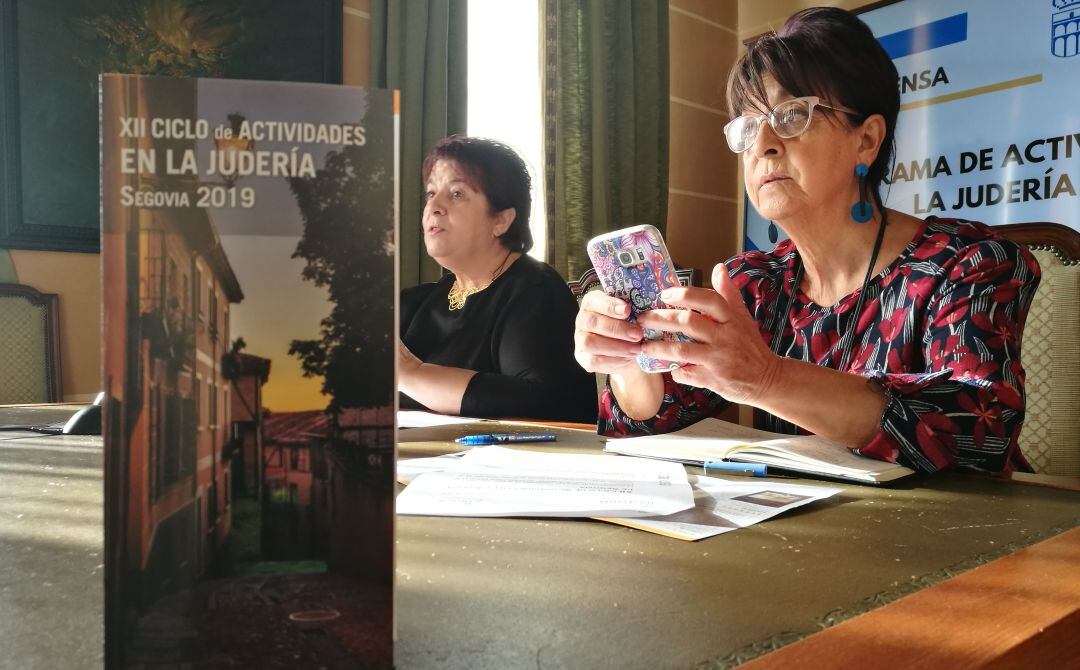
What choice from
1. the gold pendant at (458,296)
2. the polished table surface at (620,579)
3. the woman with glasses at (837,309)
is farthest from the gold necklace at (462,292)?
the polished table surface at (620,579)

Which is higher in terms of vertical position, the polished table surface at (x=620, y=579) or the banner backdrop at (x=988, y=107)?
the banner backdrop at (x=988, y=107)

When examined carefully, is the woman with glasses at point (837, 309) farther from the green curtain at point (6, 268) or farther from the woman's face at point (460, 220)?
the green curtain at point (6, 268)

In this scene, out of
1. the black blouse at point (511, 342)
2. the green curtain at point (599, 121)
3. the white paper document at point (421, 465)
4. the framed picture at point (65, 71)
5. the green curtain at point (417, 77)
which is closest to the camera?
the white paper document at point (421, 465)

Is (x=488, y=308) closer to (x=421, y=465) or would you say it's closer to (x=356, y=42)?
(x=421, y=465)

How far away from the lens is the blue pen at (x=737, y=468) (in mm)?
846

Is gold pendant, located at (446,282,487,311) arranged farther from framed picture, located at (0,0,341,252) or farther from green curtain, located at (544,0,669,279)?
green curtain, located at (544,0,669,279)

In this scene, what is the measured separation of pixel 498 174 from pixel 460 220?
0.55 feet

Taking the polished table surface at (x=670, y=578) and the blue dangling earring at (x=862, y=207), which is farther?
the blue dangling earring at (x=862, y=207)

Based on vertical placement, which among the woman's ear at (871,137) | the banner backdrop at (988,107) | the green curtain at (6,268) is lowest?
the green curtain at (6,268)

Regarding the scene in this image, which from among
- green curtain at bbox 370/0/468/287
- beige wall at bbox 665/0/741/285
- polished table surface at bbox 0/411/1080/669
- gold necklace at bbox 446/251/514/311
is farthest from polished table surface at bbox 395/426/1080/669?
beige wall at bbox 665/0/741/285

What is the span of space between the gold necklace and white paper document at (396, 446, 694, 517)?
134cm

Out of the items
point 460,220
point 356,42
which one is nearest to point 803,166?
point 460,220

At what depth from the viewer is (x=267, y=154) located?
0.30m

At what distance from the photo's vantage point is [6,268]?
2.52 metres
